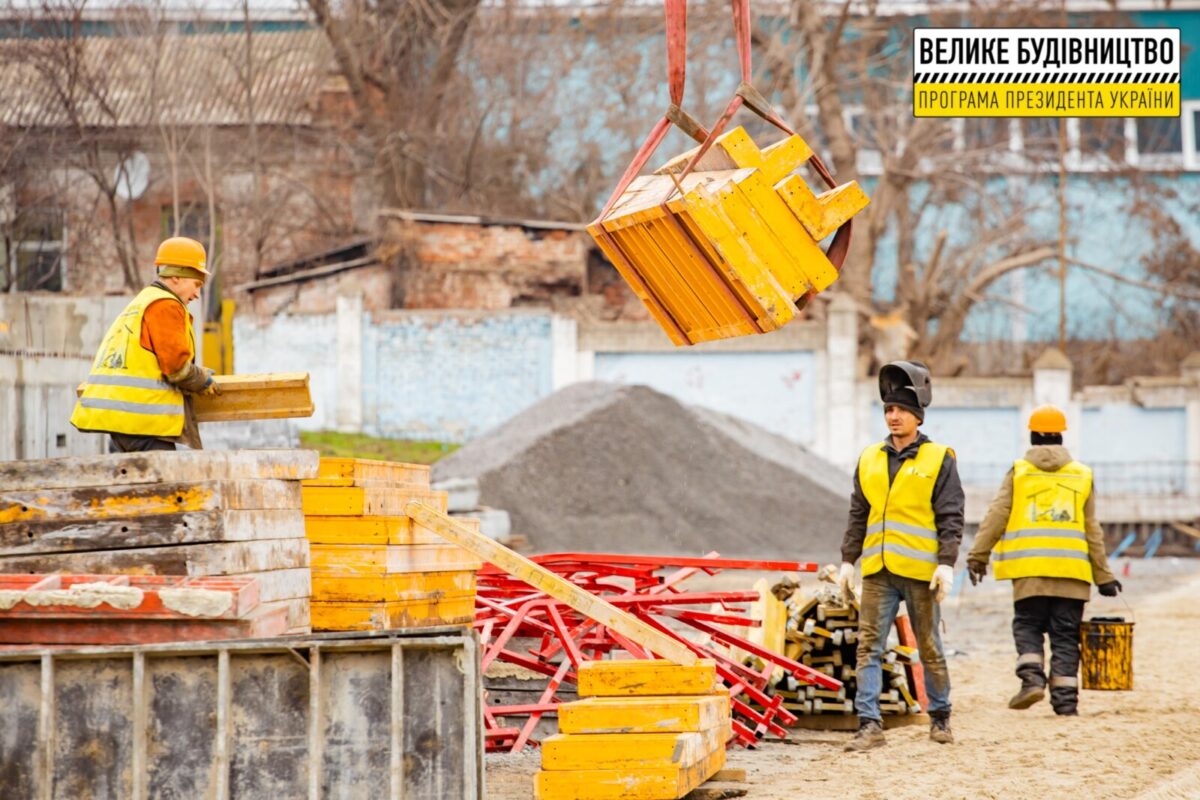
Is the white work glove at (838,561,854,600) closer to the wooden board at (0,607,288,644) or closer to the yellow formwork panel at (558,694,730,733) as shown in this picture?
the yellow formwork panel at (558,694,730,733)

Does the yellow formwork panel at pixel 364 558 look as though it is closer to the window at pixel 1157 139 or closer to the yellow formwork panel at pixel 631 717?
the yellow formwork panel at pixel 631 717

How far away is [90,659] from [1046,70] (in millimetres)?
11785

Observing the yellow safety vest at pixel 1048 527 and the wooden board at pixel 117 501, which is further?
the yellow safety vest at pixel 1048 527

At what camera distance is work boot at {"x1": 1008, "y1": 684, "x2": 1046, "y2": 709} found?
9586mm

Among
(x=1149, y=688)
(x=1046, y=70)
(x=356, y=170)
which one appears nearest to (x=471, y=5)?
(x=356, y=170)

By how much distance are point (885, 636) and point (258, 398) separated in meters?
3.45

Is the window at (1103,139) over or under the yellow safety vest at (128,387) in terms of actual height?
over

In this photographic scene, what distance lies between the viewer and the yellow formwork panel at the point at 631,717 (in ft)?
22.5

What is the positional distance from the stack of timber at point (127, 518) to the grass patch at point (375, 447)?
16.7 metres

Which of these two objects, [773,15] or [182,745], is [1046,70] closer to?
[182,745]

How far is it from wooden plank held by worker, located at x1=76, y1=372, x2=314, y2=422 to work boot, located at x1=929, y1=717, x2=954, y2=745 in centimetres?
356

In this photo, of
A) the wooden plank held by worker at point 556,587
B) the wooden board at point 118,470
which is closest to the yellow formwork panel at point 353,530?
the wooden plank held by worker at point 556,587

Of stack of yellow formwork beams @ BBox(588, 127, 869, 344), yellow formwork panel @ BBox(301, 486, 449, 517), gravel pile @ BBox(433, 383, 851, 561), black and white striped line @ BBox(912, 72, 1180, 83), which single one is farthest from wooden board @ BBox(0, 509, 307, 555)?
gravel pile @ BBox(433, 383, 851, 561)

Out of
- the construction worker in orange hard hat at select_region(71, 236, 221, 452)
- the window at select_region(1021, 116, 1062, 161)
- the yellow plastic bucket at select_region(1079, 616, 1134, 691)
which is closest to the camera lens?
the construction worker in orange hard hat at select_region(71, 236, 221, 452)
